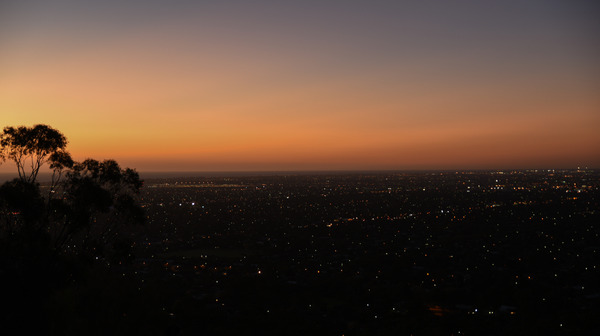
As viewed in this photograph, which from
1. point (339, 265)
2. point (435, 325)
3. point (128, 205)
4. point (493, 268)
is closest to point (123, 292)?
point (128, 205)

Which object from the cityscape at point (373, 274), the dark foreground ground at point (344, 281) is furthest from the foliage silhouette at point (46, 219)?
the cityscape at point (373, 274)

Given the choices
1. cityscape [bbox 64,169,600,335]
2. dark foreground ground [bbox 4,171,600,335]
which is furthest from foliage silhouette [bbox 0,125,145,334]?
cityscape [bbox 64,169,600,335]

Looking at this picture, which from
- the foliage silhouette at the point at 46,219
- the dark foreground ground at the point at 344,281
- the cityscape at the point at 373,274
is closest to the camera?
the foliage silhouette at the point at 46,219

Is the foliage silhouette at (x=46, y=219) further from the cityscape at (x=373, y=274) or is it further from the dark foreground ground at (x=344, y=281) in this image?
the cityscape at (x=373, y=274)

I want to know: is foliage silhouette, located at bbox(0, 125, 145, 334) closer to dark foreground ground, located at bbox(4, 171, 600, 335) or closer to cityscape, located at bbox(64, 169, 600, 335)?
dark foreground ground, located at bbox(4, 171, 600, 335)

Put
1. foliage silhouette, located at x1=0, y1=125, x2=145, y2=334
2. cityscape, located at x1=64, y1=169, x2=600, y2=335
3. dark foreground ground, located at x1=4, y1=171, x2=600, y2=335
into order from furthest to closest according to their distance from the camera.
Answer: cityscape, located at x1=64, y1=169, x2=600, y2=335
dark foreground ground, located at x1=4, y1=171, x2=600, y2=335
foliage silhouette, located at x1=0, y1=125, x2=145, y2=334

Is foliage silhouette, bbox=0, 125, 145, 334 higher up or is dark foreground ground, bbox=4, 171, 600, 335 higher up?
foliage silhouette, bbox=0, 125, 145, 334

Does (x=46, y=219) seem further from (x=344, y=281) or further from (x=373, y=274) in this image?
(x=373, y=274)

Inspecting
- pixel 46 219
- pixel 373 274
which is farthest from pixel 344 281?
pixel 46 219
